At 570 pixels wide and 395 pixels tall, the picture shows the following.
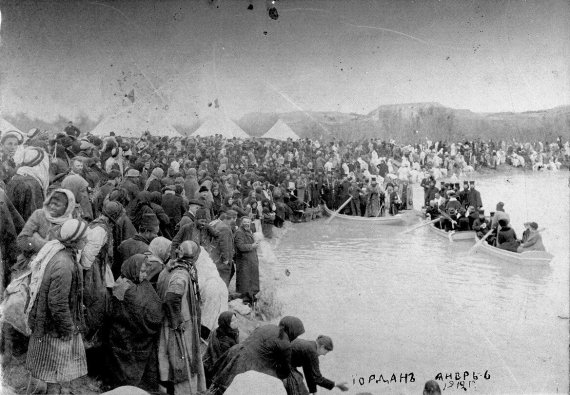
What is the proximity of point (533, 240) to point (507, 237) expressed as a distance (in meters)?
0.47

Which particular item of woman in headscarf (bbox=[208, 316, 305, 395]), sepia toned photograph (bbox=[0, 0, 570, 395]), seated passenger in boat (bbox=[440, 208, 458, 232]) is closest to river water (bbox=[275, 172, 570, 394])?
sepia toned photograph (bbox=[0, 0, 570, 395])

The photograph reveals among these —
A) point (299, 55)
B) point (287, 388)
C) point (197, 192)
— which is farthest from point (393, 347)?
point (299, 55)

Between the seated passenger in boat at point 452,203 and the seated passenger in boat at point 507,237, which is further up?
the seated passenger in boat at point 452,203

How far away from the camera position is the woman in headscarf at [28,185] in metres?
4.15

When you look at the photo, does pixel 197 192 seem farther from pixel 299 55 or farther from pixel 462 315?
pixel 462 315

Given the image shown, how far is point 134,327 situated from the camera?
3.58 metres

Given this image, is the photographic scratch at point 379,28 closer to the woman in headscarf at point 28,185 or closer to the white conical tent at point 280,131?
the white conical tent at point 280,131

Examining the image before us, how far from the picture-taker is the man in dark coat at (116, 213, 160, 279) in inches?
152

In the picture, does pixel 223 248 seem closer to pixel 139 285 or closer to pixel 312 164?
pixel 139 285

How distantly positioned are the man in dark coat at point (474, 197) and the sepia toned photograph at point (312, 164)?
0.09 feet

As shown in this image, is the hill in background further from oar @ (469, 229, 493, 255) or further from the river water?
oar @ (469, 229, 493, 255)

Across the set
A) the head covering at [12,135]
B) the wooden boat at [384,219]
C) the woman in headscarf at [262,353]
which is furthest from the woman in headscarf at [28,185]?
the wooden boat at [384,219]

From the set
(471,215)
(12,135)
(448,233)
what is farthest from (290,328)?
(471,215)

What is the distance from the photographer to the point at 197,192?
541 centimetres
